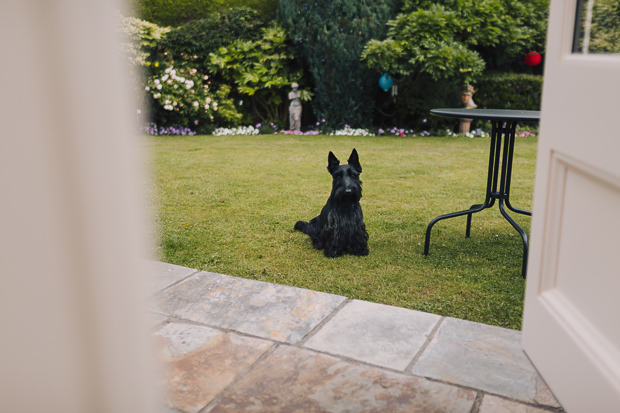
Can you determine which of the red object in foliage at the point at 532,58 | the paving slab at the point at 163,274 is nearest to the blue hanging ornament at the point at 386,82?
the red object in foliage at the point at 532,58

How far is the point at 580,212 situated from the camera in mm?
1204

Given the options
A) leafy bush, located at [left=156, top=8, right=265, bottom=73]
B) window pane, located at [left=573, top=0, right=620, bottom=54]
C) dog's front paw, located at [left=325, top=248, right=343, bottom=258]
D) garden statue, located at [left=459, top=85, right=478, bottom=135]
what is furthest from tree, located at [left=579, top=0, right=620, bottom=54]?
leafy bush, located at [left=156, top=8, right=265, bottom=73]

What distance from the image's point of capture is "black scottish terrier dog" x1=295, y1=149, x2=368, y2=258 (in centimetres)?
317

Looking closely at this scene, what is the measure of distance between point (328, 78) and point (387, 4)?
1962 millimetres

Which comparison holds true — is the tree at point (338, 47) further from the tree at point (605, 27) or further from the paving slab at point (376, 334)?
the tree at point (605, 27)

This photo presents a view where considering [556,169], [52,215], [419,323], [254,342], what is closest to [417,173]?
[419,323]

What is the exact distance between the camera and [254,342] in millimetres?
2193

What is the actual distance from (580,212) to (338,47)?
9.03 metres

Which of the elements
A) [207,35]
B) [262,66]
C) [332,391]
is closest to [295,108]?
[262,66]

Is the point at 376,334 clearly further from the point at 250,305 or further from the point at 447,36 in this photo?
the point at 447,36

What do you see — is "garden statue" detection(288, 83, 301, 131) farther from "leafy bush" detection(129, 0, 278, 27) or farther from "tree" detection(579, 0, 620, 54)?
"tree" detection(579, 0, 620, 54)

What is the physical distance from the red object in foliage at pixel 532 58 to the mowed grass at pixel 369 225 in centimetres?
417

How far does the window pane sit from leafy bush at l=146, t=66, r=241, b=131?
954 centimetres

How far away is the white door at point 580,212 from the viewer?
1.06m
